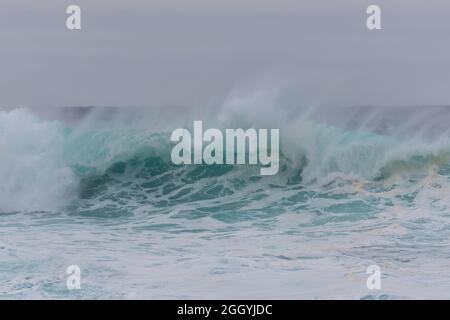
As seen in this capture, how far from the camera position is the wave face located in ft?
28.3

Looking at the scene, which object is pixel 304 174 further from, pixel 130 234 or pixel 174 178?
pixel 130 234

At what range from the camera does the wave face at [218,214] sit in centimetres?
864

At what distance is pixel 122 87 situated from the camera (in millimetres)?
16250
